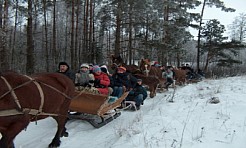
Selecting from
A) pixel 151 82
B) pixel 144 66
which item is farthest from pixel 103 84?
pixel 144 66

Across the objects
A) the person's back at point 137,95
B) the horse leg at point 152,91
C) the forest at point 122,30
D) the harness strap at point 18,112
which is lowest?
the horse leg at point 152,91

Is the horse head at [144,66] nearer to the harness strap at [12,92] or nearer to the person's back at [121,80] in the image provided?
the person's back at [121,80]

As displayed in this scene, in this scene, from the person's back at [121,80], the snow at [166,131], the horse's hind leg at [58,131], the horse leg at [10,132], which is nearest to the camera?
the horse leg at [10,132]

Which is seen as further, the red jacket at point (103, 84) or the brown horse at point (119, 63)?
the brown horse at point (119, 63)

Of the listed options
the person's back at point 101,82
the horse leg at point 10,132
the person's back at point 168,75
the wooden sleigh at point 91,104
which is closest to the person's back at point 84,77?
the person's back at point 101,82

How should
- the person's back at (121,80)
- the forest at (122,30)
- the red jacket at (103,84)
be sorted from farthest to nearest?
1. the forest at (122,30)
2. the person's back at (121,80)
3. the red jacket at (103,84)

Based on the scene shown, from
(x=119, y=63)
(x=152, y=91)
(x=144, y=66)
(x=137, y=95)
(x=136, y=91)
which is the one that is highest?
(x=119, y=63)

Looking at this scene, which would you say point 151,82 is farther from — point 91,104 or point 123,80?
point 91,104

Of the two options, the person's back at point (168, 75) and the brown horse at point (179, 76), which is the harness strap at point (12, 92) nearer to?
the person's back at point (168, 75)

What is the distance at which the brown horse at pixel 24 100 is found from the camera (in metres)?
3.89

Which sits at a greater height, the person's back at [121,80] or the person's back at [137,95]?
the person's back at [121,80]

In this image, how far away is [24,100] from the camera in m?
4.15

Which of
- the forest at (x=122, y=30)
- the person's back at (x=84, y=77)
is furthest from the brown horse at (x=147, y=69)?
the person's back at (x=84, y=77)

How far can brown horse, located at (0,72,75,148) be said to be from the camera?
389cm
